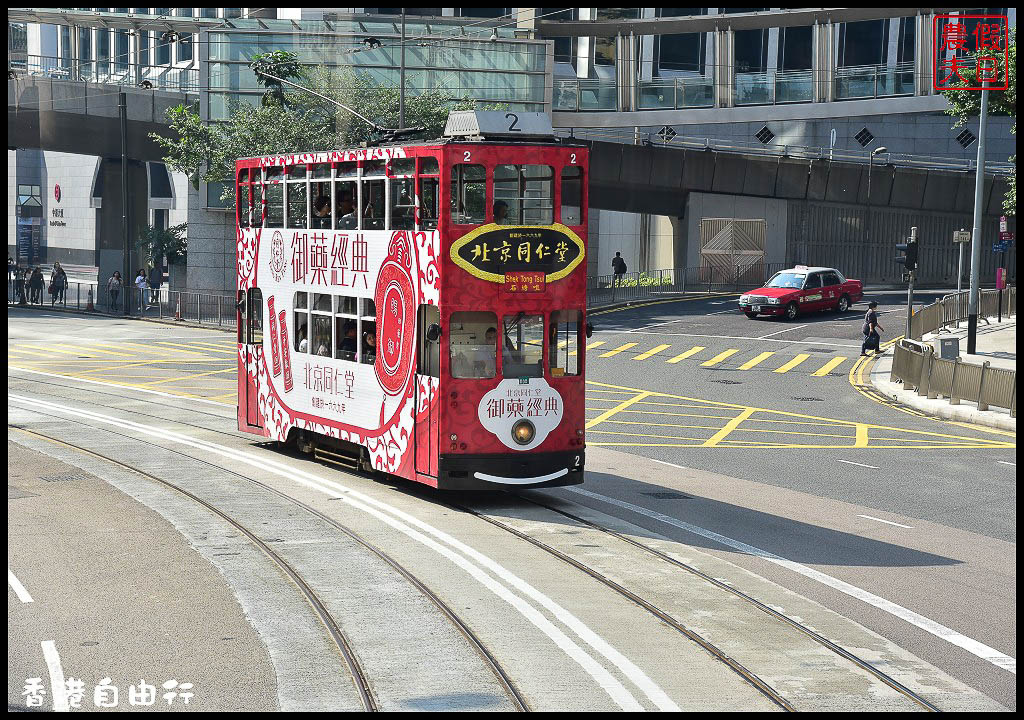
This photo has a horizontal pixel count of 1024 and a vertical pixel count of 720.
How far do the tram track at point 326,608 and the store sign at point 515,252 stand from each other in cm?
385

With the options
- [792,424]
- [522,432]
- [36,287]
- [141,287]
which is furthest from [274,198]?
[36,287]

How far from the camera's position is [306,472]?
19.7 metres

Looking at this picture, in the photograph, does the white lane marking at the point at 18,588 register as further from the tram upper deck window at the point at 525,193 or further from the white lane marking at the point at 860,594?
the white lane marking at the point at 860,594

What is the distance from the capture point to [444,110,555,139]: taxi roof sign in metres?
16.9

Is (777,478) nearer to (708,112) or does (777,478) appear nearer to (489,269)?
(489,269)

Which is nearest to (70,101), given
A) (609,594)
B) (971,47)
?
(971,47)

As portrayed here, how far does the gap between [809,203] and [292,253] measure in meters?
43.2

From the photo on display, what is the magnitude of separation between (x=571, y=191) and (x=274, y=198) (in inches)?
236

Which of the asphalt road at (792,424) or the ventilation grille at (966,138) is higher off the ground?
the ventilation grille at (966,138)

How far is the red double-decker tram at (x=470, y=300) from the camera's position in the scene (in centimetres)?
1666

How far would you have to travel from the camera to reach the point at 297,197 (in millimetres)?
19891

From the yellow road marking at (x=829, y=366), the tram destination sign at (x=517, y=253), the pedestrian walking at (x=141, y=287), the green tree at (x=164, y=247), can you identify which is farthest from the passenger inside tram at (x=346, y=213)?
the green tree at (x=164, y=247)

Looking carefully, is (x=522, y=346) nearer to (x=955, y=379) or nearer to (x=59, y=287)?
(x=955, y=379)

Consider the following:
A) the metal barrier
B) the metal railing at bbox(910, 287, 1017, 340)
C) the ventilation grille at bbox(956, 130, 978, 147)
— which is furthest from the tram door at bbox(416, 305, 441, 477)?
the ventilation grille at bbox(956, 130, 978, 147)
